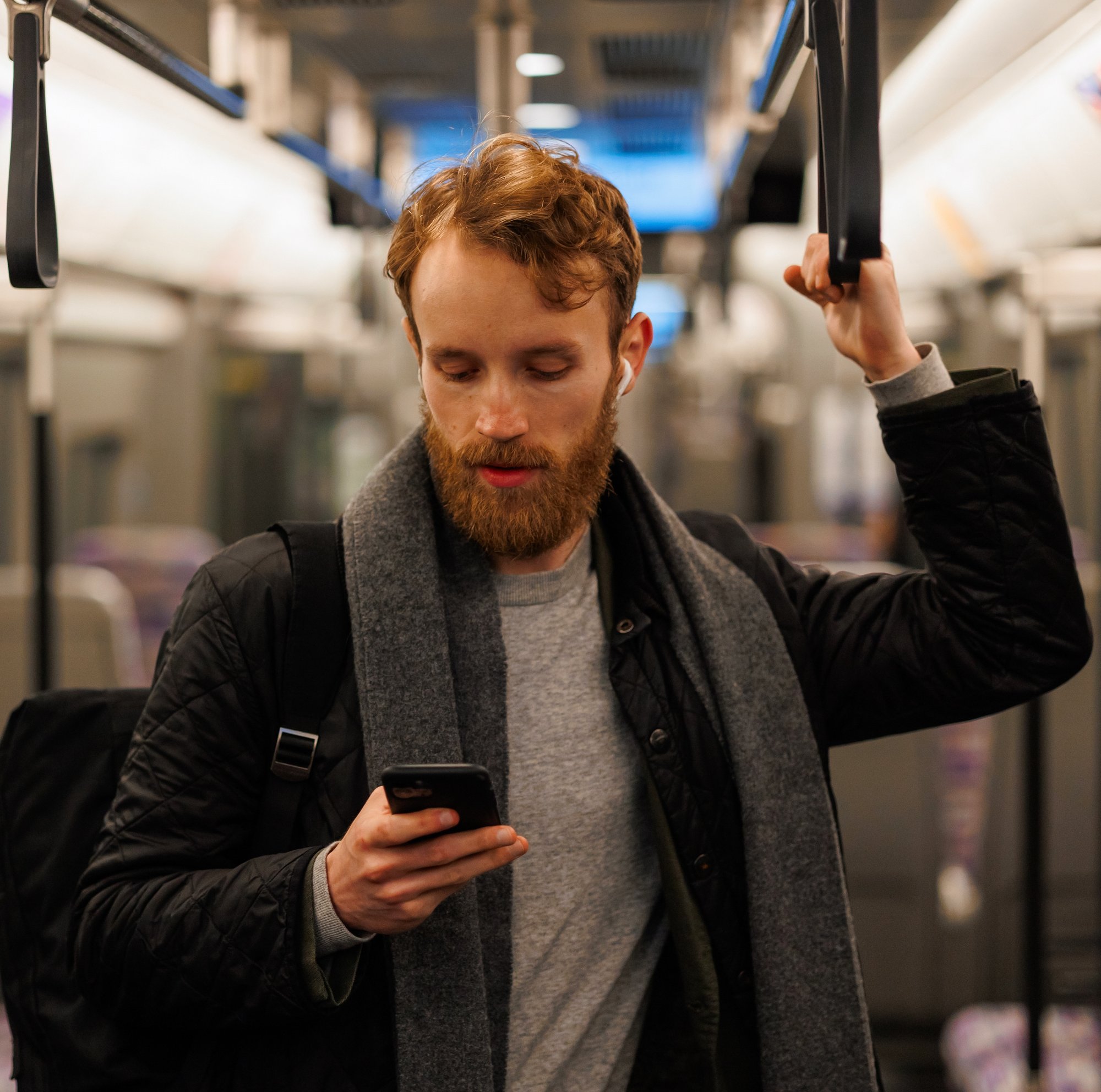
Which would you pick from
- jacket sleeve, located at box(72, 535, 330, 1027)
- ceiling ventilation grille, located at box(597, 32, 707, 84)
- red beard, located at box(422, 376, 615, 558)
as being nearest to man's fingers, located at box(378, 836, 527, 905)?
jacket sleeve, located at box(72, 535, 330, 1027)

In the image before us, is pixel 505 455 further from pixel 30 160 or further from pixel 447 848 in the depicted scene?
pixel 30 160

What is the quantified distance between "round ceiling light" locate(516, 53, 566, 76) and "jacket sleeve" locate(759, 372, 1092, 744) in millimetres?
1612

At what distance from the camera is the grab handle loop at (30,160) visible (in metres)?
1.20

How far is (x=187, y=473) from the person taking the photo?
18.0 feet

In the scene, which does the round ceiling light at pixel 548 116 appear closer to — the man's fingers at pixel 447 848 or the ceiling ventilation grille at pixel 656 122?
the ceiling ventilation grille at pixel 656 122

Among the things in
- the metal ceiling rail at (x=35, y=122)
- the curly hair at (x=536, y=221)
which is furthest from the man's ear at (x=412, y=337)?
the metal ceiling rail at (x=35, y=122)

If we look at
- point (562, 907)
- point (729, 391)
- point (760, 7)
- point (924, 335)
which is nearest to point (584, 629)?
point (562, 907)

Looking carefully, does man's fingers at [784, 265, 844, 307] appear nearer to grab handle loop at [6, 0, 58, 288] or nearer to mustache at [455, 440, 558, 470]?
mustache at [455, 440, 558, 470]

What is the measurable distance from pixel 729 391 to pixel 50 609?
4750 mm

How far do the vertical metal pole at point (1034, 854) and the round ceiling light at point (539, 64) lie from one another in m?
1.91

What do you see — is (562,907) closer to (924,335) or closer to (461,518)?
(461,518)

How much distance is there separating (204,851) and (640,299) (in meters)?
4.21

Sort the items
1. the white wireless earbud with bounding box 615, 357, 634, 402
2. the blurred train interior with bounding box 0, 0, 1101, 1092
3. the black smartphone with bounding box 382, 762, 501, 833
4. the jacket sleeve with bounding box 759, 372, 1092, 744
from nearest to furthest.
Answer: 1. the black smartphone with bounding box 382, 762, 501, 833
2. the jacket sleeve with bounding box 759, 372, 1092, 744
3. the white wireless earbud with bounding box 615, 357, 634, 402
4. the blurred train interior with bounding box 0, 0, 1101, 1092

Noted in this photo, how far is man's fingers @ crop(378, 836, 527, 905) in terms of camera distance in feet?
3.55
